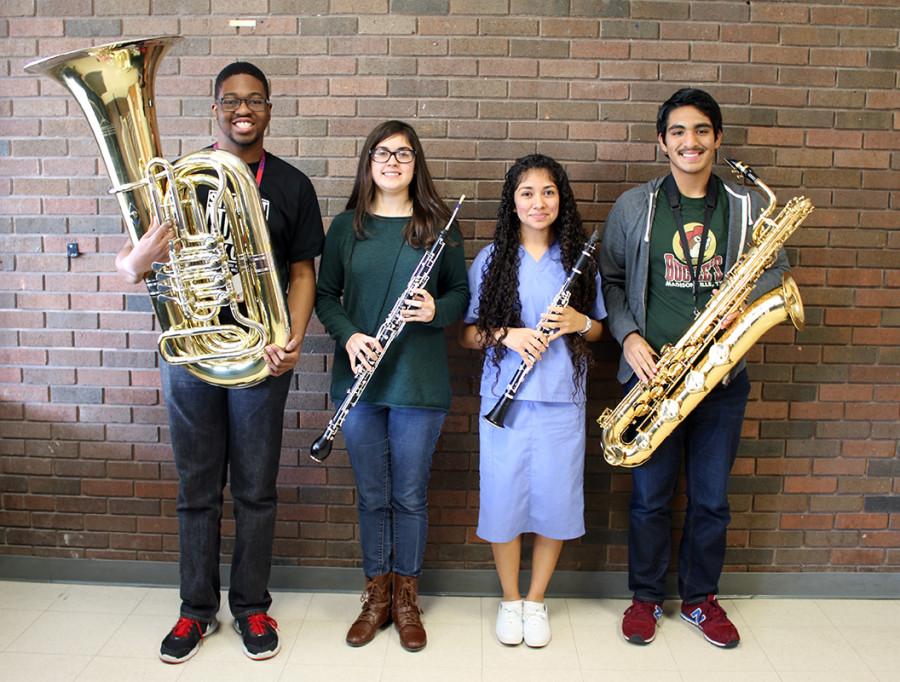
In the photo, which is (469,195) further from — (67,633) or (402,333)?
(67,633)

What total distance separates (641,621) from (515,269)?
137 centimetres

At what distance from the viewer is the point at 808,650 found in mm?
A: 3033

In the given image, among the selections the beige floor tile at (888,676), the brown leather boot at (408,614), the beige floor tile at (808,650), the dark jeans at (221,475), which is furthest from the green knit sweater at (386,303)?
the beige floor tile at (888,676)

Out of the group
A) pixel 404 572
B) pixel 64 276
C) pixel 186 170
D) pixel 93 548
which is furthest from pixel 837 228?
pixel 93 548

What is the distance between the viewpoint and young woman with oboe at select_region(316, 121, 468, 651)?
9.26ft

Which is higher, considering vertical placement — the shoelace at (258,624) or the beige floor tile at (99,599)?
the shoelace at (258,624)

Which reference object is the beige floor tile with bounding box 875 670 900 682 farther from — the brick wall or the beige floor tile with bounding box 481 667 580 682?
the beige floor tile with bounding box 481 667 580 682

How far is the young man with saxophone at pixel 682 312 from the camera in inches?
115

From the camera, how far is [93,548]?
3.51 metres

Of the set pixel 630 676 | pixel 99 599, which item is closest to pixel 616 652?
pixel 630 676

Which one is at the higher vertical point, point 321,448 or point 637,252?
point 637,252

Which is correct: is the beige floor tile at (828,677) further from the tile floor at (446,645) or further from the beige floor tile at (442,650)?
the beige floor tile at (442,650)

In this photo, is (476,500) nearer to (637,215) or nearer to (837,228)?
(637,215)

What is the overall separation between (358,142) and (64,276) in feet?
4.28
